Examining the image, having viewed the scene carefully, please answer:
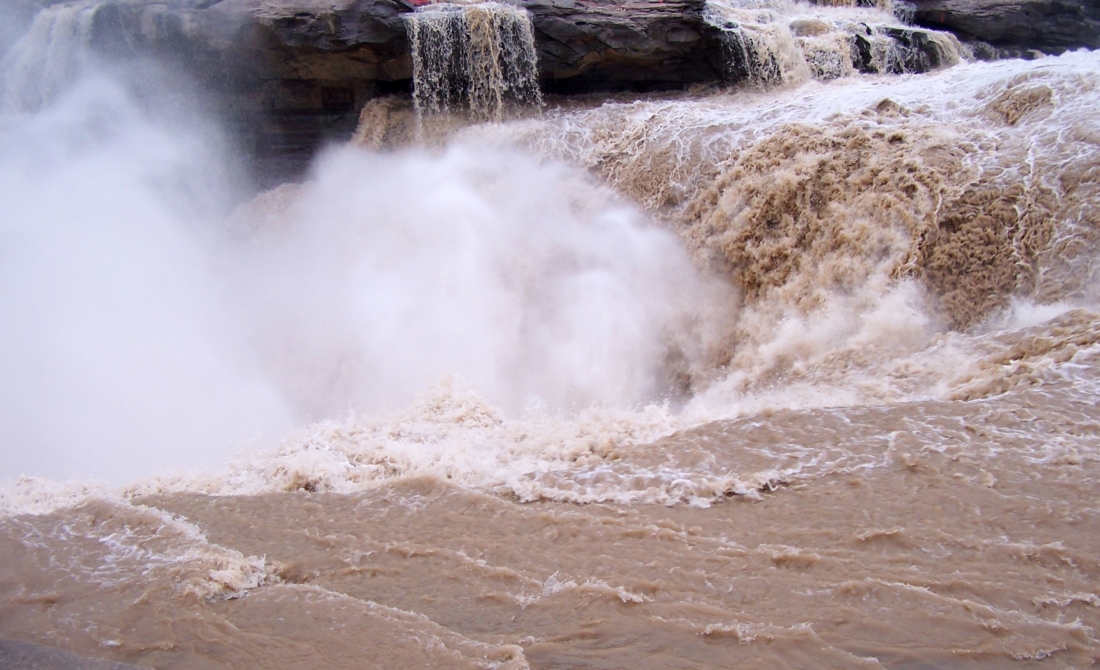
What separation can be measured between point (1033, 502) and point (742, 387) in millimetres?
2462

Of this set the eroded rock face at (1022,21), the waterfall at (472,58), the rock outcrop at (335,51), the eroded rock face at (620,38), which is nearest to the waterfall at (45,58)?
the rock outcrop at (335,51)

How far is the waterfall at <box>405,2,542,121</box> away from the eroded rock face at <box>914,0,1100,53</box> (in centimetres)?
751

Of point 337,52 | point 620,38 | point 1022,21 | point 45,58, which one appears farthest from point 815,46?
point 45,58

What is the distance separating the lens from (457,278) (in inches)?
271

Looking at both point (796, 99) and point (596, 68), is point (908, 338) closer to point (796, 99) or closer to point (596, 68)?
point (796, 99)

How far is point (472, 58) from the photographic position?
28.7 feet

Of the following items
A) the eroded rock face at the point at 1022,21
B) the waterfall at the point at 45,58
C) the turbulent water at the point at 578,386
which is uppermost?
the eroded rock face at the point at 1022,21

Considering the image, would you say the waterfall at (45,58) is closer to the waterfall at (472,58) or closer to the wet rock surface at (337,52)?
the wet rock surface at (337,52)

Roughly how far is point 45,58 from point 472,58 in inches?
210

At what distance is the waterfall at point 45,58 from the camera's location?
28.2 feet

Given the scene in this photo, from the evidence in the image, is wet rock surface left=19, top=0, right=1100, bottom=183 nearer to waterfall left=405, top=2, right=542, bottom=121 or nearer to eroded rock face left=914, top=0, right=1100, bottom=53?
waterfall left=405, top=2, right=542, bottom=121

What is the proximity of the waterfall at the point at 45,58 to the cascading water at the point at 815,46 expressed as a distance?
7.96 metres

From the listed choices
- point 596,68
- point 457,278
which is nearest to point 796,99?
point 596,68

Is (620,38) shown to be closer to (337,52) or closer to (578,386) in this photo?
(337,52)
